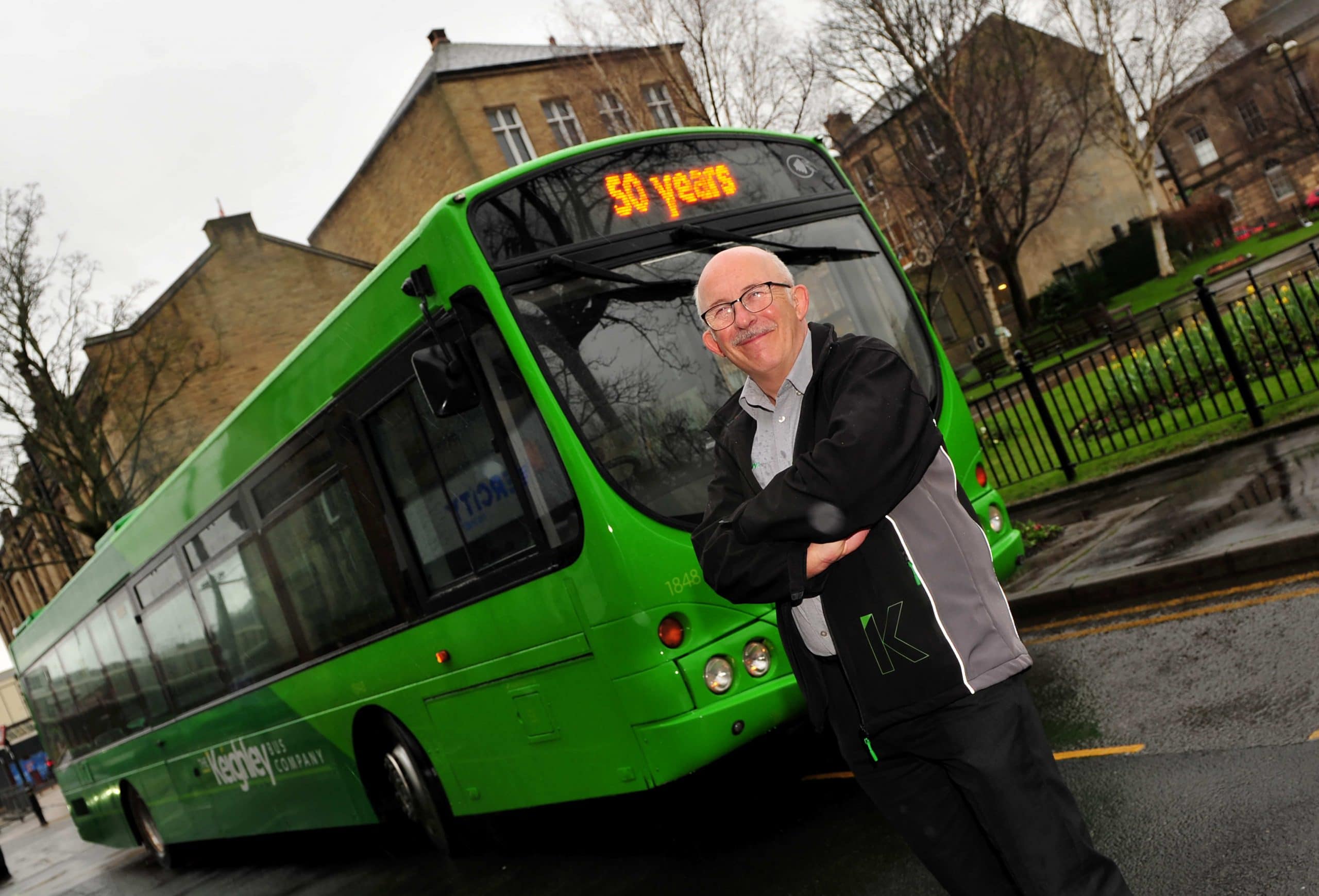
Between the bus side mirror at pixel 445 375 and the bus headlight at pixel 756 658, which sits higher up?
the bus side mirror at pixel 445 375

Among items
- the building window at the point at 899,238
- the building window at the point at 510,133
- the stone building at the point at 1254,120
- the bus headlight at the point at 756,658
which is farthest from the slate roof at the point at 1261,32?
the bus headlight at the point at 756,658

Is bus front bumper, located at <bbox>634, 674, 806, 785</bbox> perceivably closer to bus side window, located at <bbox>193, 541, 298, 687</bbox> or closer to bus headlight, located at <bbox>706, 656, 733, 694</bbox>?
bus headlight, located at <bbox>706, 656, 733, 694</bbox>

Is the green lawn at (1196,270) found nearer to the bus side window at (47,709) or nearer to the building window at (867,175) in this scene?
the building window at (867,175)

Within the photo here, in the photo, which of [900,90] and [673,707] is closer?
[673,707]

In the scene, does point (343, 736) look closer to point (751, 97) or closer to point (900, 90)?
point (751, 97)

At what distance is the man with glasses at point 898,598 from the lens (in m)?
2.31

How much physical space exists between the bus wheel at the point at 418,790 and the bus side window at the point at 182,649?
8.41ft

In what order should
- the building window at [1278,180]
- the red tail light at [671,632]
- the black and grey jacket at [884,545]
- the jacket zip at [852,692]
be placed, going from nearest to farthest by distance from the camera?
the black and grey jacket at [884,545] → the jacket zip at [852,692] → the red tail light at [671,632] → the building window at [1278,180]

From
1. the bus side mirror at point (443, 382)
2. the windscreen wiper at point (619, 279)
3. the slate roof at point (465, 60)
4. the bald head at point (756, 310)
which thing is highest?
the slate roof at point (465, 60)

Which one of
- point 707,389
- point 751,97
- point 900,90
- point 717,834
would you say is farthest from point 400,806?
point 900,90

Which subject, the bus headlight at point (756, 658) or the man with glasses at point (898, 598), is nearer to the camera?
the man with glasses at point (898, 598)

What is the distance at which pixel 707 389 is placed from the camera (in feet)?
17.1

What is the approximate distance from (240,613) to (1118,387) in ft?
28.9

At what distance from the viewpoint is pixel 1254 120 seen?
180 feet
